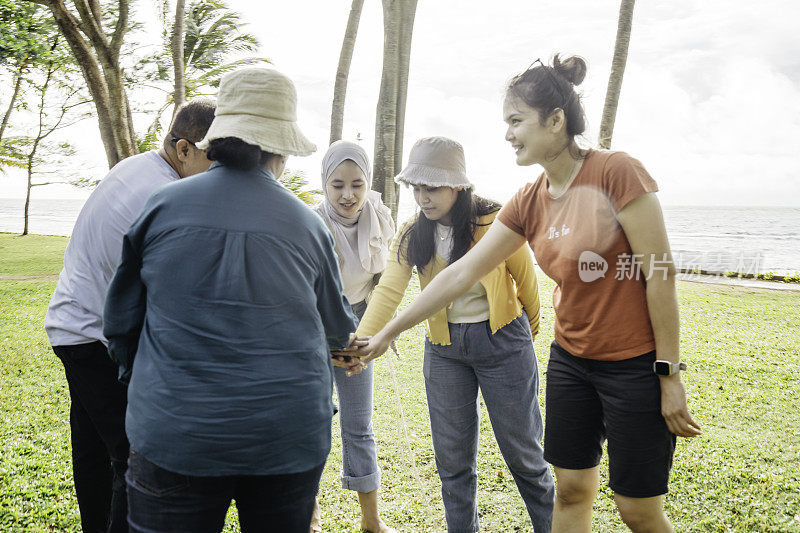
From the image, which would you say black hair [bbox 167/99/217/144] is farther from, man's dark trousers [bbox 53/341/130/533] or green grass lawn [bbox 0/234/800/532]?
green grass lawn [bbox 0/234/800/532]

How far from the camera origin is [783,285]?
54.4 feet

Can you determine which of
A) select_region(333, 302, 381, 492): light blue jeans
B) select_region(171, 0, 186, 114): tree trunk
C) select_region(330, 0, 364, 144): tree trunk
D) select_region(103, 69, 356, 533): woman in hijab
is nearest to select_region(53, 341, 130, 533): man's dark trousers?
select_region(103, 69, 356, 533): woman in hijab

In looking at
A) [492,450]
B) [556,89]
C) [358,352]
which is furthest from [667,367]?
[492,450]

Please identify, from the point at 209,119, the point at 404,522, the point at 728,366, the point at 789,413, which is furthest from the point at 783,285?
the point at 209,119

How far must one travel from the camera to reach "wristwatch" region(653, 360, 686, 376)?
80.7 inches

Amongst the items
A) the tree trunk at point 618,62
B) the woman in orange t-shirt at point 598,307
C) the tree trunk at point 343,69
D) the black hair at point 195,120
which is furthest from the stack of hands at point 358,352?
the tree trunk at point 343,69

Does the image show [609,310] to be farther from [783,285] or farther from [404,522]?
[783,285]

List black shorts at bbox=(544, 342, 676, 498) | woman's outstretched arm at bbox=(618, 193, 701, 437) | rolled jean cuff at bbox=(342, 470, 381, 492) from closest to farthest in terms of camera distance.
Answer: woman's outstretched arm at bbox=(618, 193, 701, 437) < black shorts at bbox=(544, 342, 676, 498) < rolled jean cuff at bbox=(342, 470, 381, 492)

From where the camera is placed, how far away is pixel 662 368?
2.07 meters

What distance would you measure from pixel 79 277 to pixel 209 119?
89 centimetres

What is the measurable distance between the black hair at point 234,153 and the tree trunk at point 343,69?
8.60m

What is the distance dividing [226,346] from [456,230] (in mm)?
1653

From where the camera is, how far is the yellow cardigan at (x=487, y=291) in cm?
283

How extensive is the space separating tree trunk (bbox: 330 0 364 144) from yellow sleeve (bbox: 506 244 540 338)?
25.2ft
